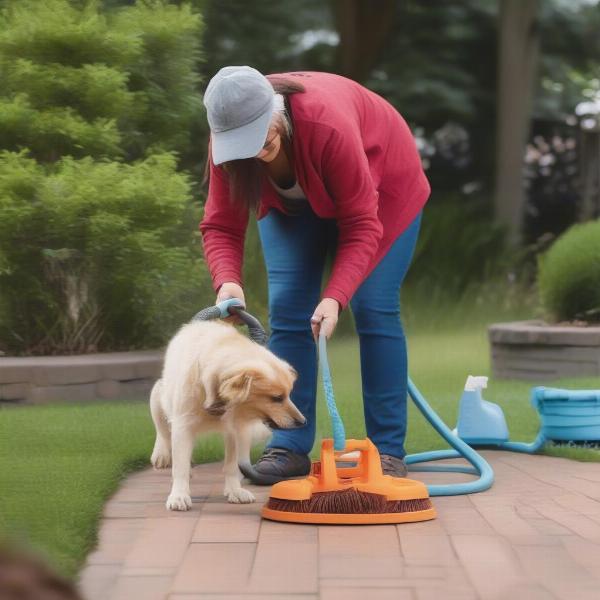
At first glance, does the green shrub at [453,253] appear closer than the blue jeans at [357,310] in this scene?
No

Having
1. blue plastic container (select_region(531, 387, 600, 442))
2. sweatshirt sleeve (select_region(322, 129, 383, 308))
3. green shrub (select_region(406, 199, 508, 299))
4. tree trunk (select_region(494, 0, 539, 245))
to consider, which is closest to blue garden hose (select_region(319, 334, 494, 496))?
sweatshirt sleeve (select_region(322, 129, 383, 308))

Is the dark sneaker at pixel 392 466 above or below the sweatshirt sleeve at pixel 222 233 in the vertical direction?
below

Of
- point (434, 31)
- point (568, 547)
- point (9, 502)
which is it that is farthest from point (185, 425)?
point (434, 31)

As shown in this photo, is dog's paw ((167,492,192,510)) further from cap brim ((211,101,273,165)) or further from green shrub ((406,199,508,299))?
green shrub ((406,199,508,299))

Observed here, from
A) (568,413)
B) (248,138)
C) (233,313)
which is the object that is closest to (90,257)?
(568,413)

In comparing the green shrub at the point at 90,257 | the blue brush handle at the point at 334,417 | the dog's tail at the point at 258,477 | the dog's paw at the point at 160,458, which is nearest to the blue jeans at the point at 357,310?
the dog's tail at the point at 258,477

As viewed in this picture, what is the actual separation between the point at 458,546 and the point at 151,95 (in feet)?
17.1

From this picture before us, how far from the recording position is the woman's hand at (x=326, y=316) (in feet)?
12.7

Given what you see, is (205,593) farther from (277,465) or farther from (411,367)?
(411,367)

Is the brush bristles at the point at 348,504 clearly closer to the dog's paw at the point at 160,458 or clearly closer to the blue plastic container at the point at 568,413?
the dog's paw at the point at 160,458

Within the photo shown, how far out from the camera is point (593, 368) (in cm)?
787

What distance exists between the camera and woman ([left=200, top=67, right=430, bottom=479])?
12.5 feet

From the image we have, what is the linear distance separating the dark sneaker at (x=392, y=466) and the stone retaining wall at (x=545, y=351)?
3.68 metres

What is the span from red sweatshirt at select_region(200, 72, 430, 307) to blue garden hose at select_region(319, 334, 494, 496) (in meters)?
0.31
